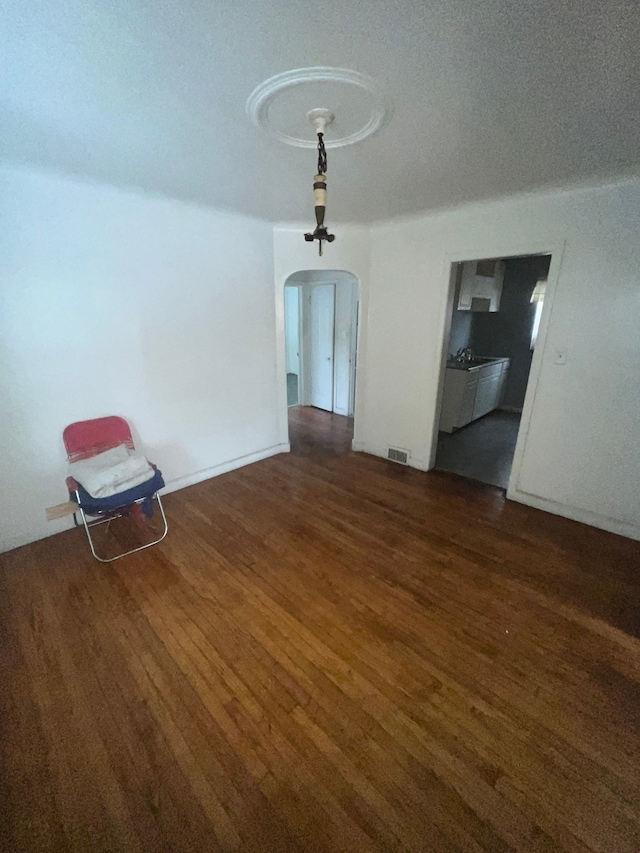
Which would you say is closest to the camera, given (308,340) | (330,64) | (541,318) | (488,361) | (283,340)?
(330,64)

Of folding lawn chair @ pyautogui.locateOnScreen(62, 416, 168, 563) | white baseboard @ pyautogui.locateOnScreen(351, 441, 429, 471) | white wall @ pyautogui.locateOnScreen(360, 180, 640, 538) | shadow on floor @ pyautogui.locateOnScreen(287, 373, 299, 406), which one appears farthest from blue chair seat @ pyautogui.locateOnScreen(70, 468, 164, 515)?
shadow on floor @ pyautogui.locateOnScreen(287, 373, 299, 406)

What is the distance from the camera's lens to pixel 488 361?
5293 mm

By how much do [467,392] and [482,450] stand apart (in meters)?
0.88

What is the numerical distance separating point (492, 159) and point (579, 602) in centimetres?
271

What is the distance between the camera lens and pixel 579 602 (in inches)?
81.1

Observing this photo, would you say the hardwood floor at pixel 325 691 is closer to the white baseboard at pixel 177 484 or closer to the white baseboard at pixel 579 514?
the white baseboard at pixel 177 484

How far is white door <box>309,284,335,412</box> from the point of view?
5449 millimetres

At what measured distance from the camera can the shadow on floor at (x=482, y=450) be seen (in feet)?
12.1

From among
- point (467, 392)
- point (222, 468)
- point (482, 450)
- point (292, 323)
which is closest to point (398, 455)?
point (482, 450)

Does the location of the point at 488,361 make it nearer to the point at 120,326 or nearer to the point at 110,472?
the point at 120,326

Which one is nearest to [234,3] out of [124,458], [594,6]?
[594,6]

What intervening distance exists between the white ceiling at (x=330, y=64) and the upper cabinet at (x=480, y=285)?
89.6 inches

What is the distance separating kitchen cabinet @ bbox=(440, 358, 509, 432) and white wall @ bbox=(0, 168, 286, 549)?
105 inches

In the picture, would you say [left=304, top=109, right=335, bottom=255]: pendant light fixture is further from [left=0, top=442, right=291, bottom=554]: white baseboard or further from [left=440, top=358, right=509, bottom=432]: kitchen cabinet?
[left=440, top=358, right=509, bottom=432]: kitchen cabinet
